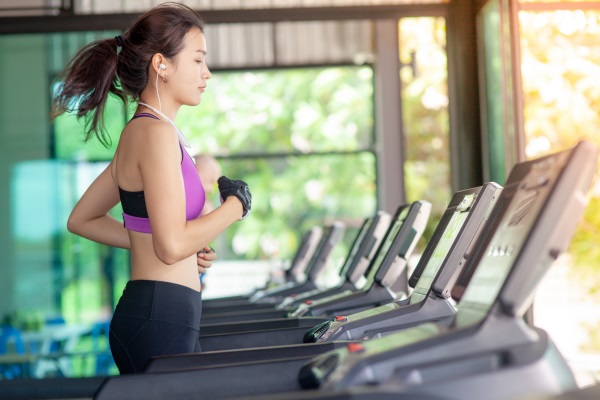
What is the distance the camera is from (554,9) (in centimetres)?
477

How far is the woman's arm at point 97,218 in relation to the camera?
2.71 metres

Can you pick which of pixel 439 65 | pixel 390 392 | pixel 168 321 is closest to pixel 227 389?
pixel 168 321

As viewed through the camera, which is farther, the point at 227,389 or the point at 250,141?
the point at 250,141

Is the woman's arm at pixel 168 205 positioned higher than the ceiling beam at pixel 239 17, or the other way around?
the ceiling beam at pixel 239 17

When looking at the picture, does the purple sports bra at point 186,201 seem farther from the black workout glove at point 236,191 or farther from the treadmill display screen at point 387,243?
the treadmill display screen at point 387,243

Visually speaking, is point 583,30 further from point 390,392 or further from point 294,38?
point 390,392

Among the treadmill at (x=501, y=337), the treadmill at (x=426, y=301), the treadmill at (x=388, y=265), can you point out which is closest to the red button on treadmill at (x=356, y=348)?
the treadmill at (x=501, y=337)

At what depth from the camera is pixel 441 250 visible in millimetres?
2529

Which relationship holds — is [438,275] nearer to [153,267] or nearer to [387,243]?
[153,267]

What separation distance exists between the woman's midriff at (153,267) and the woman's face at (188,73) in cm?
38

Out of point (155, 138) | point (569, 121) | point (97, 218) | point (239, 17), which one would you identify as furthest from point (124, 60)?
point (569, 121)

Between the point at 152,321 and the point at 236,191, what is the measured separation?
36 centimetres

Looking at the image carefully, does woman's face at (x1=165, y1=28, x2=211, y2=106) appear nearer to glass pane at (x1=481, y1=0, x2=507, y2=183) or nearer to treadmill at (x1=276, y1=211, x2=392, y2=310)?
treadmill at (x1=276, y1=211, x2=392, y2=310)

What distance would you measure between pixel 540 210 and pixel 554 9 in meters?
3.42
